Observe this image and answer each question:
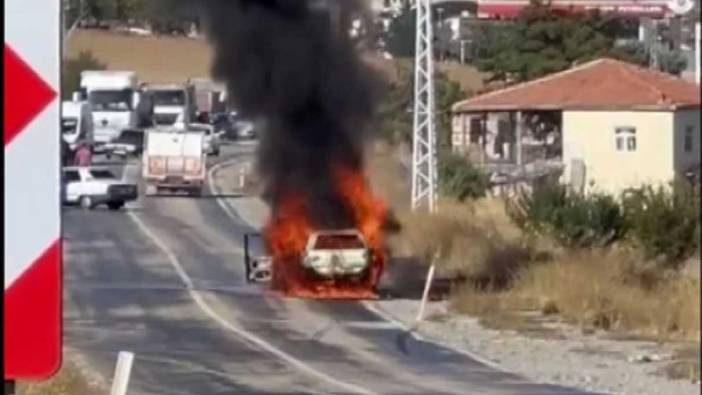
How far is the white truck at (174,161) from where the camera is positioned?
34.1 m

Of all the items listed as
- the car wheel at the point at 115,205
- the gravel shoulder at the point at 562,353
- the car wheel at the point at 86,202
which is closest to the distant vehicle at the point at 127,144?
the car wheel at the point at 115,205

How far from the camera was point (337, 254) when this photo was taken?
25984mm

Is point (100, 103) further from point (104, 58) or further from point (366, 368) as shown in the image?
point (366, 368)

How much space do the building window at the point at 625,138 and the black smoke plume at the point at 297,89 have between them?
123 inches

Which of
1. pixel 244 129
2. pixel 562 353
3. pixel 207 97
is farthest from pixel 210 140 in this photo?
pixel 562 353

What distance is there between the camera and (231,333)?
907 inches

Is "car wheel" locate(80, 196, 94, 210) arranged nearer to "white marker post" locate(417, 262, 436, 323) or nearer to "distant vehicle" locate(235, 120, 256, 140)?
"distant vehicle" locate(235, 120, 256, 140)

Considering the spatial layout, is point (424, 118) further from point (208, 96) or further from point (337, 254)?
point (208, 96)

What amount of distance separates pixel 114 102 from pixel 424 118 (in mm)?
17735

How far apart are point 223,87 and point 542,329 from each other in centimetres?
710

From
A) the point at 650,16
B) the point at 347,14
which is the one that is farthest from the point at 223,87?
the point at 650,16

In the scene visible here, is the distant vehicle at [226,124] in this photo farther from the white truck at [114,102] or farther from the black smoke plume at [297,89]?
the white truck at [114,102]

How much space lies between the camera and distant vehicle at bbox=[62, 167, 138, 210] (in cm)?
4253

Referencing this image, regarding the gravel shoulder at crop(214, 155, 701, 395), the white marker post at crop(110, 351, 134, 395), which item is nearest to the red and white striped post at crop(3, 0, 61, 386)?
the white marker post at crop(110, 351, 134, 395)
